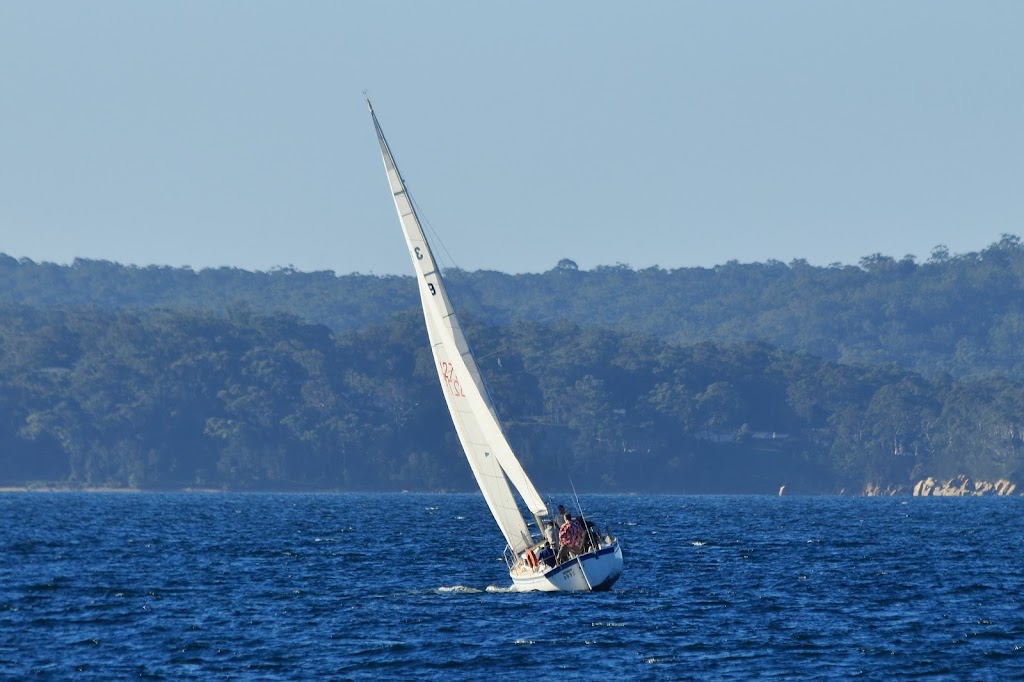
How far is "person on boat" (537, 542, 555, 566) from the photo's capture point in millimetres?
45531

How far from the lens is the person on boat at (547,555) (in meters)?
45.5

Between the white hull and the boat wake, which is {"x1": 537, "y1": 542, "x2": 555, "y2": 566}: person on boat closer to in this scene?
the white hull

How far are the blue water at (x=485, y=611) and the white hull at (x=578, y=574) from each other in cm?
36

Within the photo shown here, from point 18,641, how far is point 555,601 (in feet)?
45.9

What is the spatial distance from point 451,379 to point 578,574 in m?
6.34

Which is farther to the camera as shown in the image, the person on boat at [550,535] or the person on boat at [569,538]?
the person on boat at [550,535]

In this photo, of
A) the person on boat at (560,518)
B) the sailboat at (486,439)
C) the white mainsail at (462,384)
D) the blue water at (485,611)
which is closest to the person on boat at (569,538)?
the sailboat at (486,439)

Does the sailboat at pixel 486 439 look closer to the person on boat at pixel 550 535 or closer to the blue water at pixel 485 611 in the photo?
the person on boat at pixel 550 535

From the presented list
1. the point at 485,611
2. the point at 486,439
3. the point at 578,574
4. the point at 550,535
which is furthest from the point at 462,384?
the point at 485,611

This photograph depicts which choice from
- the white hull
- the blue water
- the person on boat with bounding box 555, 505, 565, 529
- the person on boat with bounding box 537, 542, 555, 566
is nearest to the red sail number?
the person on boat with bounding box 555, 505, 565, 529

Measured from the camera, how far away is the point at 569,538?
1783 inches

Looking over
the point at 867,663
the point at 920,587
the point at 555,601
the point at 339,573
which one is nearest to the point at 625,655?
the point at 867,663

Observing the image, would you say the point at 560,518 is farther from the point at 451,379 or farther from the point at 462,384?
the point at 451,379

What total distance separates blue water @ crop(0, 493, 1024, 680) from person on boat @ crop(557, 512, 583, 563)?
4.15ft
